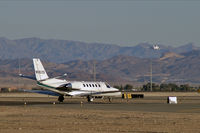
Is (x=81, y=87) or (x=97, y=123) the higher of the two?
(x=81, y=87)

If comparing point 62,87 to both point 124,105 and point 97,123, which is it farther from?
point 97,123

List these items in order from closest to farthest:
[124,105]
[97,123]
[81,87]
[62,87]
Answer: [97,123]
[124,105]
[62,87]
[81,87]

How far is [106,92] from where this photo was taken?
7819cm

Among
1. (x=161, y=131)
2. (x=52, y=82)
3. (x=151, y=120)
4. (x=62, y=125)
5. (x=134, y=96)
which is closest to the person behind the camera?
(x=161, y=131)

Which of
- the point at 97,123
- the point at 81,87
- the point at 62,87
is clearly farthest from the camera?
the point at 81,87

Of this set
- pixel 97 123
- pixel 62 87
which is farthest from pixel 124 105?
pixel 97 123

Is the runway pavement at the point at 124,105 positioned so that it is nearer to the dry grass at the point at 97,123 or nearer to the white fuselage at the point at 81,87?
the white fuselage at the point at 81,87

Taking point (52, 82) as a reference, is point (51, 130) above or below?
below

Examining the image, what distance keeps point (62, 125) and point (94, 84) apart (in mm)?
42265

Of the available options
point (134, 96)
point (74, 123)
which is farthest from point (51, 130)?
point (134, 96)

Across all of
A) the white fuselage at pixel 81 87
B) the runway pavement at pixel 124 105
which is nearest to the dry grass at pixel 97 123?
the runway pavement at pixel 124 105

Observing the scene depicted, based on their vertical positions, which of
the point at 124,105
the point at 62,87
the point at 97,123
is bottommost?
the point at 97,123

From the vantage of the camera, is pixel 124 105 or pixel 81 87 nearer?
pixel 124 105

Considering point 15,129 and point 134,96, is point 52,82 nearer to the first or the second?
point 134,96
